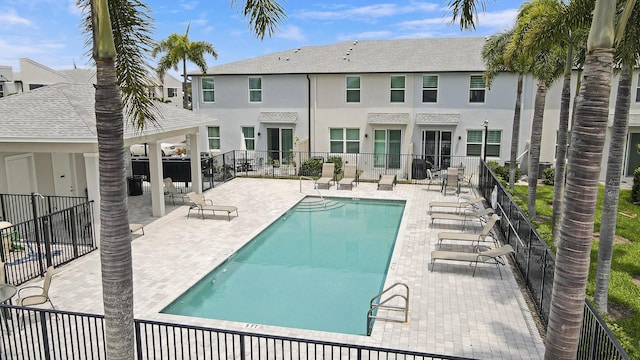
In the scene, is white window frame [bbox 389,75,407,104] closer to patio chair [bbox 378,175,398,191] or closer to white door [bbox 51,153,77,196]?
patio chair [bbox 378,175,398,191]

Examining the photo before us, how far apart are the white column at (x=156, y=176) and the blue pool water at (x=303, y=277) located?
4375 mm

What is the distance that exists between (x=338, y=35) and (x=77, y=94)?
71.6 feet

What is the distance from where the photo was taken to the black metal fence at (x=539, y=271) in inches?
243

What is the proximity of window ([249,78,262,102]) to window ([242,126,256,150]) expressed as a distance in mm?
1883

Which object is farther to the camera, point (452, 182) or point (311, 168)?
point (311, 168)

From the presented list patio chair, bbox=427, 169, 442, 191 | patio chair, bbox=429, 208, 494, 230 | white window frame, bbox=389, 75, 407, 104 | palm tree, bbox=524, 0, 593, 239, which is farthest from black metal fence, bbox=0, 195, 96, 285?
white window frame, bbox=389, 75, 407, 104

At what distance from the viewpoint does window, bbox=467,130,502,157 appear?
2716 cm

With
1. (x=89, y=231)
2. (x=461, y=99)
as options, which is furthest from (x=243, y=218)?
(x=461, y=99)

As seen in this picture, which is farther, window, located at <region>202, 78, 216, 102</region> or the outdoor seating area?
window, located at <region>202, 78, 216, 102</region>

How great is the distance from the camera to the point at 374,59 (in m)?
29.3

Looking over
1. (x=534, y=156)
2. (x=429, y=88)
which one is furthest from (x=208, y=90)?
(x=534, y=156)

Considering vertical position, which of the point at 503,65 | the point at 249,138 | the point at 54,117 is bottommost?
the point at 249,138

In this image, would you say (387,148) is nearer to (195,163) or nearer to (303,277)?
(195,163)

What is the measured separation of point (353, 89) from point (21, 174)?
18273 millimetres
